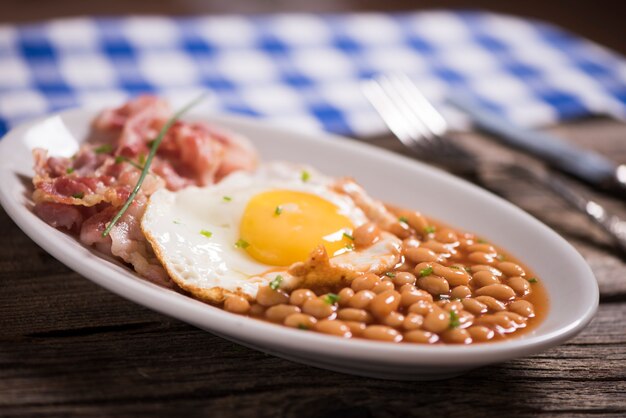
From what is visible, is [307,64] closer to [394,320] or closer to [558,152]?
[558,152]

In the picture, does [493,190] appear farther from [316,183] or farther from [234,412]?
[234,412]

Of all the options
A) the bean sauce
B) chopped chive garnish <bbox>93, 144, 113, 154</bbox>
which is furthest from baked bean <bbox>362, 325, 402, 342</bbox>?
A: chopped chive garnish <bbox>93, 144, 113, 154</bbox>

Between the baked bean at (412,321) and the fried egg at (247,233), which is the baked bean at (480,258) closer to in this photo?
the fried egg at (247,233)

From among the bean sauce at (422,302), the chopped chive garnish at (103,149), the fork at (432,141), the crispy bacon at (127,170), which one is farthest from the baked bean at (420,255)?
the chopped chive garnish at (103,149)

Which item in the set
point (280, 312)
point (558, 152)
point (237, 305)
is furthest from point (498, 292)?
point (558, 152)

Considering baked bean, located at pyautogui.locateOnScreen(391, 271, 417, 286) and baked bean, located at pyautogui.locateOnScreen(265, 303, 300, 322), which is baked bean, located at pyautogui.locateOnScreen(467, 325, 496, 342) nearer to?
baked bean, located at pyautogui.locateOnScreen(391, 271, 417, 286)

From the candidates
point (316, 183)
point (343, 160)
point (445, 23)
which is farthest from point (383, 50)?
point (316, 183)
